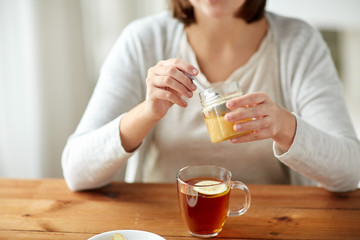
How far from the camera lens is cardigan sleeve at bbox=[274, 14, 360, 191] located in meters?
1.09

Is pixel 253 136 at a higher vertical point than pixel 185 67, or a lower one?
lower

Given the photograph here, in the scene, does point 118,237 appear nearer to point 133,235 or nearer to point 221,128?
point 133,235

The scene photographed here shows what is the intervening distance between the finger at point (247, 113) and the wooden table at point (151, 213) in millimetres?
245

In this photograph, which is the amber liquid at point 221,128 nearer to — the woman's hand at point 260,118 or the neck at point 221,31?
the woman's hand at point 260,118

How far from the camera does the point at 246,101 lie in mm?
905

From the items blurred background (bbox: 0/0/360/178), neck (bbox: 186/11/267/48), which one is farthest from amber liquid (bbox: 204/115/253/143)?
blurred background (bbox: 0/0/360/178)

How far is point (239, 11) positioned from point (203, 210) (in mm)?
848

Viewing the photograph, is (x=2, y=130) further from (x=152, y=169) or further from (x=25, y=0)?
(x=152, y=169)

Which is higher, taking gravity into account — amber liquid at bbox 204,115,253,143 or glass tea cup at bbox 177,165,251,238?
amber liquid at bbox 204,115,253,143

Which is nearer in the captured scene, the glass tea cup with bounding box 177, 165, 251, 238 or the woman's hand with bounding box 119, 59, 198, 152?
the glass tea cup with bounding box 177, 165, 251, 238

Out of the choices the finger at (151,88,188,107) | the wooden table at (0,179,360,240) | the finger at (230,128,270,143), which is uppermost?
the finger at (151,88,188,107)

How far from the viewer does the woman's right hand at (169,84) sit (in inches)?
38.5

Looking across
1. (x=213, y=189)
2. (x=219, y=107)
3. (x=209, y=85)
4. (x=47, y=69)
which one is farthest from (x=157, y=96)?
(x=47, y=69)

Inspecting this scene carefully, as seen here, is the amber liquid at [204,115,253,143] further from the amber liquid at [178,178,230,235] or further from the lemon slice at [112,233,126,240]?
the lemon slice at [112,233,126,240]
